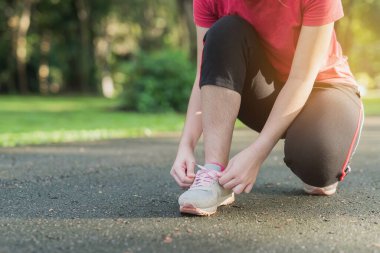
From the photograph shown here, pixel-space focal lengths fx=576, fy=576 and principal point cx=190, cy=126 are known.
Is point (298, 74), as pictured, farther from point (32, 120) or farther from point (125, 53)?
point (125, 53)

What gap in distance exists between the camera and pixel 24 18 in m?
24.0

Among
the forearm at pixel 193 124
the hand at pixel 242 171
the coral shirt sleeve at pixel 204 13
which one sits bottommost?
the hand at pixel 242 171

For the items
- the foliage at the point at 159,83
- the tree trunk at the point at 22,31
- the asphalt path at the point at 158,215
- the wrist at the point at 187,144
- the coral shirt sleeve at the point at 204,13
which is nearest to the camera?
the asphalt path at the point at 158,215

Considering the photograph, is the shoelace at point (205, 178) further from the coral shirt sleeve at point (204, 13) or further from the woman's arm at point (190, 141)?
the coral shirt sleeve at point (204, 13)

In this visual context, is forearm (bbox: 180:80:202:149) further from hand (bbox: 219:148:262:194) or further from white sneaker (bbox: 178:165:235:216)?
hand (bbox: 219:148:262:194)

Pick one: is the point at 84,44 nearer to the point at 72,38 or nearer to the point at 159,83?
the point at 72,38

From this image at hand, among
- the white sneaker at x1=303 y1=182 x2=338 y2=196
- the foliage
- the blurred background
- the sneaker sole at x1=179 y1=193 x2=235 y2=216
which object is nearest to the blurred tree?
the blurred background

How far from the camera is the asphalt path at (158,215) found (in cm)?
188

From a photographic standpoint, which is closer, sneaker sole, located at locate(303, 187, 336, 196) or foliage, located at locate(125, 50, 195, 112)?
sneaker sole, located at locate(303, 187, 336, 196)

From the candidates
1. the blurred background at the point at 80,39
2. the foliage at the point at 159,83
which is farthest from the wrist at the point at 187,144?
the blurred background at the point at 80,39

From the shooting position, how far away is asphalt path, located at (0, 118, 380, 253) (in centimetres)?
188

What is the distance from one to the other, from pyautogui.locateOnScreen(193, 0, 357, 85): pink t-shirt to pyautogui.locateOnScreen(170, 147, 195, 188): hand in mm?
596

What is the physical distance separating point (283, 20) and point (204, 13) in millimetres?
391

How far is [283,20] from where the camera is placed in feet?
8.01
